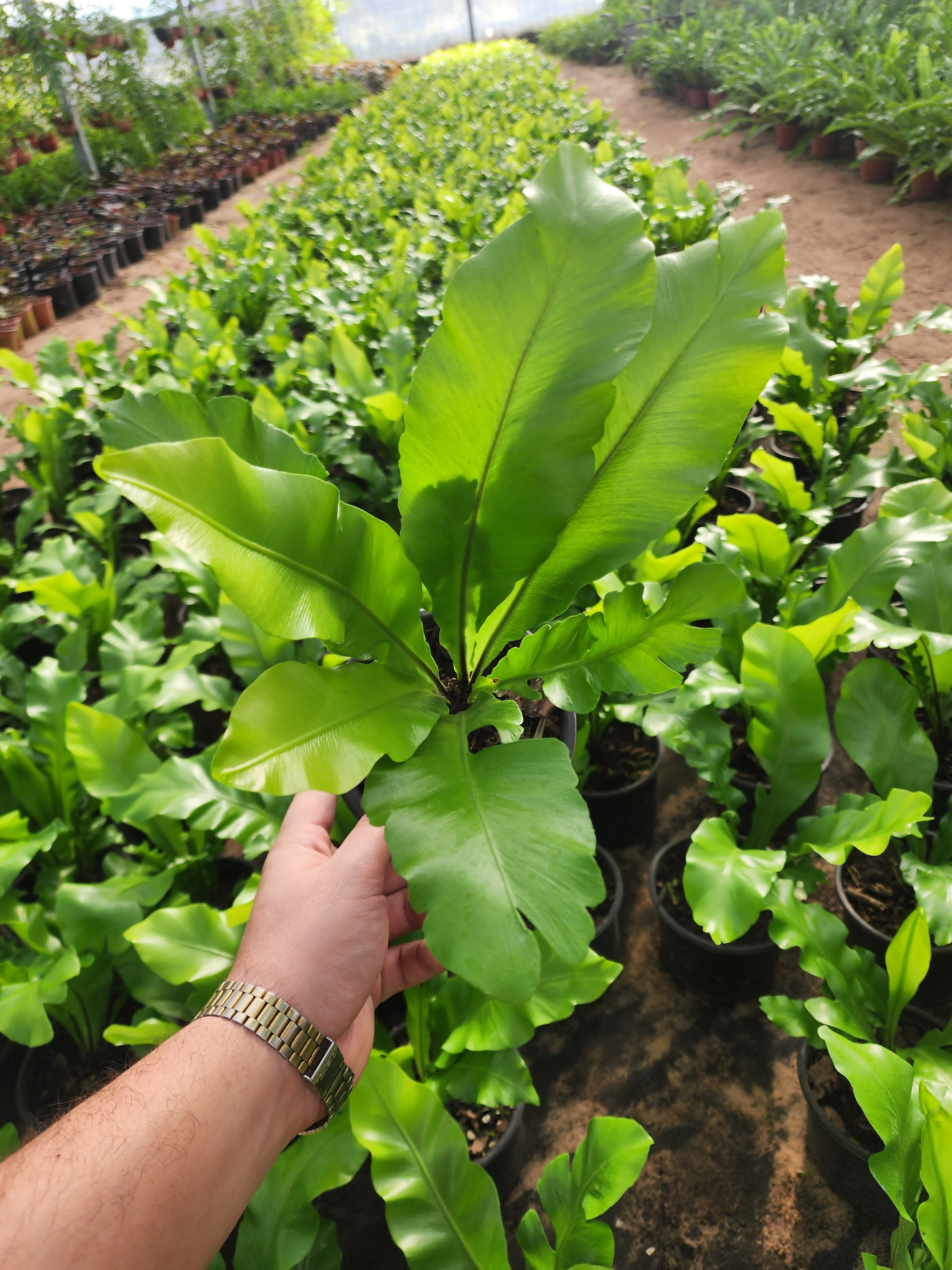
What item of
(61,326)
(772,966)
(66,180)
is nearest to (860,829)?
(772,966)

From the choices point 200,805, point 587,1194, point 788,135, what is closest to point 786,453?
point 200,805

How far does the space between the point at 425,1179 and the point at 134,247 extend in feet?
30.2

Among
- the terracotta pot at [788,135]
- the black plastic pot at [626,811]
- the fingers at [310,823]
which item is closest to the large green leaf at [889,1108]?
the fingers at [310,823]

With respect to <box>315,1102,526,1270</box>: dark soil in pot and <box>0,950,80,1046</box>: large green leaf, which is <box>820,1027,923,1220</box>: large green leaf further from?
<box>0,950,80,1046</box>: large green leaf

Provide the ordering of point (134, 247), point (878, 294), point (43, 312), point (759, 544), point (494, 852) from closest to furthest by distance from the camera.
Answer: point (494, 852), point (759, 544), point (878, 294), point (43, 312), point (134, 247)

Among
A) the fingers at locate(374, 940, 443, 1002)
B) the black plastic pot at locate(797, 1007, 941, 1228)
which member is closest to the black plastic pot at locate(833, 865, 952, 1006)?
the black plastic pot at locate(797, 1007, 941, 1228)

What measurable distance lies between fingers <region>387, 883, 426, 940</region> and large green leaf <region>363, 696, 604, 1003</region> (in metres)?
0.31

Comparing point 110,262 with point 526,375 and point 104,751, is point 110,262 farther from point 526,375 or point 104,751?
point 526,375

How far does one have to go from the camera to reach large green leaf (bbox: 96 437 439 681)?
56 centimetres

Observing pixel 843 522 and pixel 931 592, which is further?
pixel 843 522

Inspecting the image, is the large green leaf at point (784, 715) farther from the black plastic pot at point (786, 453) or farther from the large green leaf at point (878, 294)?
the large green leaf at point (878, 294)

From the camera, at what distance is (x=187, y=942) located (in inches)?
43.3

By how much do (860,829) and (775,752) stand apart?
9.6 inches

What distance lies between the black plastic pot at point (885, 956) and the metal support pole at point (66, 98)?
11.5 metres
